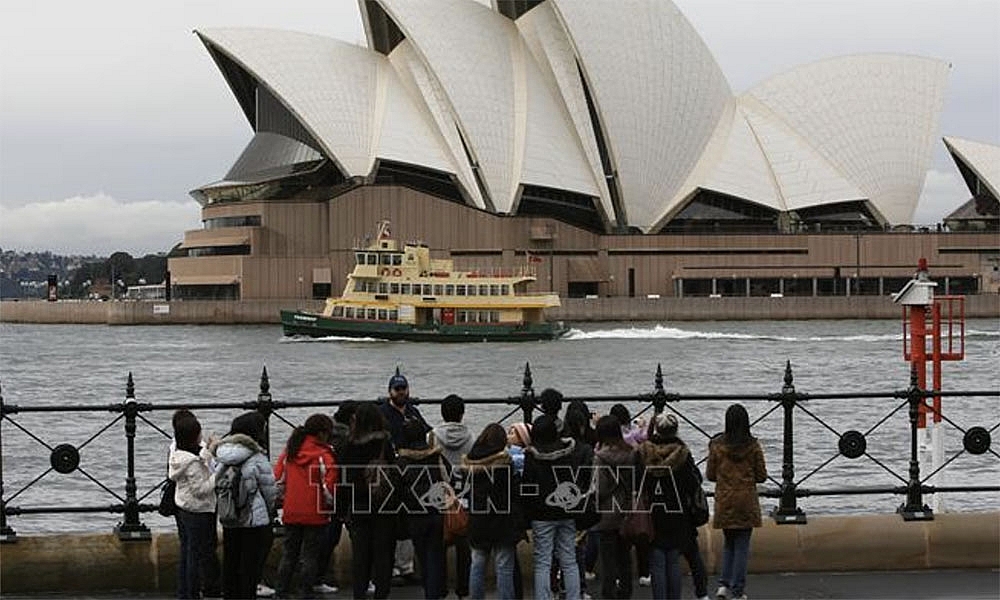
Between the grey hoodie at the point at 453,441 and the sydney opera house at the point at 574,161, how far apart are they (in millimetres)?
65398

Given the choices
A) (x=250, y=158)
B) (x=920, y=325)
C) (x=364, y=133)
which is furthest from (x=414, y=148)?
(x=920, y=325)

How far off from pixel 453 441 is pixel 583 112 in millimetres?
70248

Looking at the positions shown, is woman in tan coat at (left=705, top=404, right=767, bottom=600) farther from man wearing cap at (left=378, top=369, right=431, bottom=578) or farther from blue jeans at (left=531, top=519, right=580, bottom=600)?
man wearing cap at (left=378, top=369, right=431, bottom=578)

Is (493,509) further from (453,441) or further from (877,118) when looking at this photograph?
(877,118)

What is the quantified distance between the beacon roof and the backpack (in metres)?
65.7

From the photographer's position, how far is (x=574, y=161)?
7800 centimetres

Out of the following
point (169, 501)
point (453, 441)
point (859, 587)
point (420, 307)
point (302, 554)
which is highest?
point (420, 307)

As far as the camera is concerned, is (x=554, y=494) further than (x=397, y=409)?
No

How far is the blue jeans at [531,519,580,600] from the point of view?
285 inches

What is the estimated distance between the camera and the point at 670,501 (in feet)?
24.3

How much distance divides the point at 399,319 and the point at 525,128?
22738 mm

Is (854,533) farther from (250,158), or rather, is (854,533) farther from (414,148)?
(250,158)

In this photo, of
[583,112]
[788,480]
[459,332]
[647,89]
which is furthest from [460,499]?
[583,112]

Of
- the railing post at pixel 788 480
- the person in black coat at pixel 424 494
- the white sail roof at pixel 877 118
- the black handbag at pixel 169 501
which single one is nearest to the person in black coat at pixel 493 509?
the person in black coat at pixel 424 494
